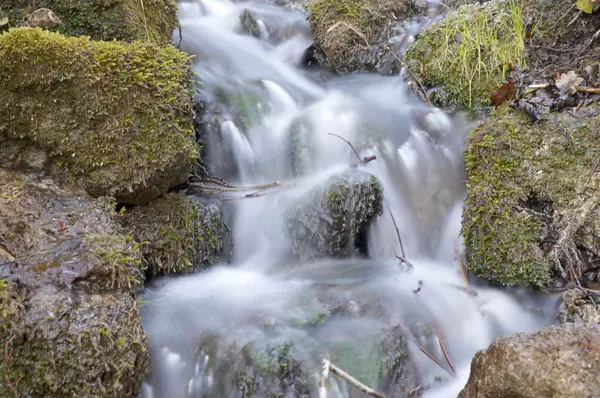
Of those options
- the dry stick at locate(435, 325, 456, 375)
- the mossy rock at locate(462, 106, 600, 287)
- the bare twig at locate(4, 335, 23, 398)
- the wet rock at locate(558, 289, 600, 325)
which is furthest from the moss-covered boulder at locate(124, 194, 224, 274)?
the wet rock at locate(558, 289, 600, 325)

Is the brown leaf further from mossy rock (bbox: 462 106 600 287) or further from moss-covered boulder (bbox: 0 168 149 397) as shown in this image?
moss-covered boulder (bbox: 0 168 149 397)

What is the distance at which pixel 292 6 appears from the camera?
7207 millimetres

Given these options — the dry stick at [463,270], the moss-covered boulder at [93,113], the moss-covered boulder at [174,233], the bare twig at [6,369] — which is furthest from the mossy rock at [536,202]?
the bare twig at [6,369]

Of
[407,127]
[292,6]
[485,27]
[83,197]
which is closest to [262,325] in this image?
[83,197]

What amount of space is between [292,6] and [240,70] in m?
2.45

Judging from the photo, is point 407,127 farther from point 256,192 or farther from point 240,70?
point 240,70

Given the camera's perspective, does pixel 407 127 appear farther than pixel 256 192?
Yes

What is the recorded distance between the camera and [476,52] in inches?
179

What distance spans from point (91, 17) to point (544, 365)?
392 centimetres

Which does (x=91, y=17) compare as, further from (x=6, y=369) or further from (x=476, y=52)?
(x=476, y=52)

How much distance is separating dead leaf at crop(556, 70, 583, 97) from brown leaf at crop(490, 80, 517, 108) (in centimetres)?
38

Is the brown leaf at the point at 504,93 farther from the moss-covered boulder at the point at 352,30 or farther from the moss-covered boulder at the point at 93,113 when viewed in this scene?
the moss-covered boulder at the point at 93,113

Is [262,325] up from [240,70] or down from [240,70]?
down

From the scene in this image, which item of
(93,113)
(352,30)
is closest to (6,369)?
(93,113)
